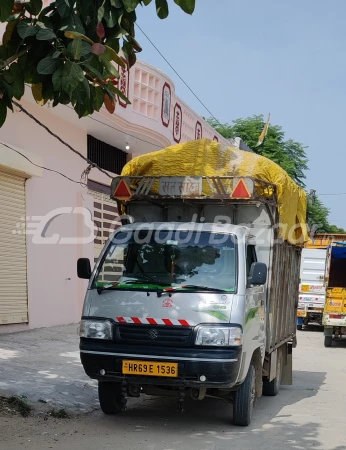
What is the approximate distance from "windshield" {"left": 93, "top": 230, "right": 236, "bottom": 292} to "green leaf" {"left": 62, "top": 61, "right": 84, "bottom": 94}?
3164mm

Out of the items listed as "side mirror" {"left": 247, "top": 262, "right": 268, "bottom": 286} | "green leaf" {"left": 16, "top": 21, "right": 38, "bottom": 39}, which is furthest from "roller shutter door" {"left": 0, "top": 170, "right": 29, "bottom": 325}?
"green leaf" {"left": 16, "top": 21, "right": 38, "bottom": 39}

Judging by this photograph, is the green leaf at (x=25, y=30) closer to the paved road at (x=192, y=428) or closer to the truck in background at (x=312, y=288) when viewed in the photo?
the paved road at (x=192, y=428)

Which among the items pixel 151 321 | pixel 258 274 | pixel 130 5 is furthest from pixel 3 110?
pixel 258 274

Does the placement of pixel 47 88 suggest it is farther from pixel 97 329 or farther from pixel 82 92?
pixel 97 329

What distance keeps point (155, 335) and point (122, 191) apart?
7.38 ft

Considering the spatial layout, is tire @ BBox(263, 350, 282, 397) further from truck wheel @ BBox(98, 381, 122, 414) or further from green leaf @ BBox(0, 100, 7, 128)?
green leaf @ BBox(0, 100, 7, 128)

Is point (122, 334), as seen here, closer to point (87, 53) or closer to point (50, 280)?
point (87, 53)

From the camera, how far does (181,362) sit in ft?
21.7

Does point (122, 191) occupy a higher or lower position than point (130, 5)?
lower

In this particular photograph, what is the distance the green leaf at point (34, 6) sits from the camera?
457 cm

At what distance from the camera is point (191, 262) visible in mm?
7375

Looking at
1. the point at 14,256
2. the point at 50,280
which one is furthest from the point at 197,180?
the point at 50,280

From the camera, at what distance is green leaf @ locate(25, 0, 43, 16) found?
457 centimetres

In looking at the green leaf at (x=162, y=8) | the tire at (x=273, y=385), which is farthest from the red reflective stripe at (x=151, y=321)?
the green leaf at (x=162, y=8)
